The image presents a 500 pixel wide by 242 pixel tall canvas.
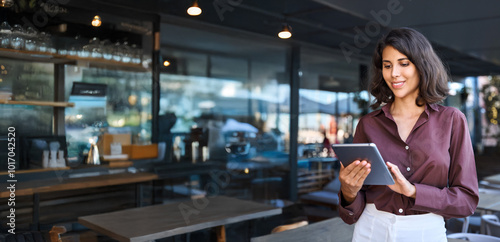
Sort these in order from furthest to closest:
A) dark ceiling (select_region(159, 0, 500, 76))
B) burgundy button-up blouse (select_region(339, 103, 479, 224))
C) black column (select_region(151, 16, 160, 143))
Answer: black column (select_region(151, 16, 160, 143)) → dark ceiling (select_region(159, 0, 500, 76)) → burgundy button-up blouse (select_region(339, 103, 479, 224))

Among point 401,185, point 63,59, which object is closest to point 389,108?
point 401,185

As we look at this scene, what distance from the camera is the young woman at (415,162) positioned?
134 cm

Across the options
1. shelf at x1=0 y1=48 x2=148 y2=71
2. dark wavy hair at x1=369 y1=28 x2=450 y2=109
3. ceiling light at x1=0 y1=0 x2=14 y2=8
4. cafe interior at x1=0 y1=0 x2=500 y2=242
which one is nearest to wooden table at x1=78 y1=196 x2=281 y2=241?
cafe interior at x1=0 y1=0 x2=500 y2=242

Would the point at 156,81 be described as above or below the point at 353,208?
above

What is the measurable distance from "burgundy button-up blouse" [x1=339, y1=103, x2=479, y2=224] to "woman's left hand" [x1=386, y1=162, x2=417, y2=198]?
18mm

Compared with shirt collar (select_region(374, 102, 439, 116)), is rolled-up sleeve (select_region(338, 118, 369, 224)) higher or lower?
lower

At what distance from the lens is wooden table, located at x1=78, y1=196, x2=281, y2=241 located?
9.27ft

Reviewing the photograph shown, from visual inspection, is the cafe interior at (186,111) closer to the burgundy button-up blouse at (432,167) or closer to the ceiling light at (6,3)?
the ceiling light at (6,3)

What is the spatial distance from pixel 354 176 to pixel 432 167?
0.90 ft

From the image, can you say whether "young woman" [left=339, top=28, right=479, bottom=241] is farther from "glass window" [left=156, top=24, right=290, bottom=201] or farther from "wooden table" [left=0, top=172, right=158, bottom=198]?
"glass window" [left=156, top=24, right=290, bottom=201]

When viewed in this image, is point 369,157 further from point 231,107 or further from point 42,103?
point 231,107

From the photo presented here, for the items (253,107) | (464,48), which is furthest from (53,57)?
(464,48)

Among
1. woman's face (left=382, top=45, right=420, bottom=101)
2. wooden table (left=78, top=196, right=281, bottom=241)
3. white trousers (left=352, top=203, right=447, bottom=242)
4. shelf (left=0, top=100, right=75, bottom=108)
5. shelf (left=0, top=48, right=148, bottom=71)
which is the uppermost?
shelf (left=0, top=48, right=148, bottom=71)

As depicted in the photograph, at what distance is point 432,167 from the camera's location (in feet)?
4.52
